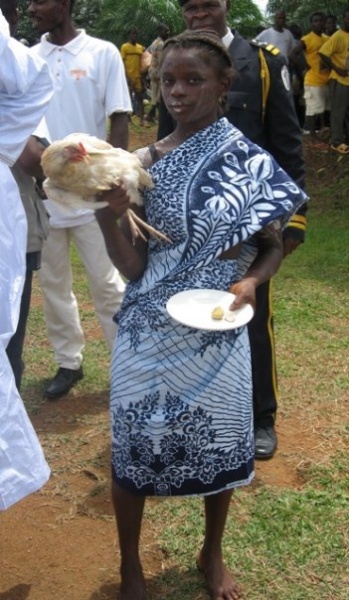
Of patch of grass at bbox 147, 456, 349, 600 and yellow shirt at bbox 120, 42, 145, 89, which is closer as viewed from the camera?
patch of grass at bbox 147, 456, 349, 600

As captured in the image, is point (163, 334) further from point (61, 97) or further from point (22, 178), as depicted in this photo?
point (61, 97)

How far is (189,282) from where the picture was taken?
243 cm

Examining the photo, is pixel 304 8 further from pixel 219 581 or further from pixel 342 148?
pixel 219 581

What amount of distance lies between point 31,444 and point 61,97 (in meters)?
2.23

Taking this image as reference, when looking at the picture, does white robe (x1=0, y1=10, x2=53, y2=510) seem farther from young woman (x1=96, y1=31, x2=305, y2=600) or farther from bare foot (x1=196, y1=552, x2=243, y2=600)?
bare foot (x1=196, y1=552, x2=243, y2=600)

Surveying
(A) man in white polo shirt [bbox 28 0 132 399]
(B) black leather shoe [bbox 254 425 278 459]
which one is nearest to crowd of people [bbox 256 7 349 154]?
(A) man in white polo shirt [bbox 28 0 132 399]

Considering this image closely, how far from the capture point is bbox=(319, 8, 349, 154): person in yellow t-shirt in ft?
38.1

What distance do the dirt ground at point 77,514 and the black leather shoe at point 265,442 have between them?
4 centimetres

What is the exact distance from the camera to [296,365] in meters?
4.72

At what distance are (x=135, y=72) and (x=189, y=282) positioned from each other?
15.9 meters

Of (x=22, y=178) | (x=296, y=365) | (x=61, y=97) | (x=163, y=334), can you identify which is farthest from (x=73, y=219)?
(x=163, y=334)

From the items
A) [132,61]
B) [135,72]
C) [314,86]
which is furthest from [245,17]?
[314,86]

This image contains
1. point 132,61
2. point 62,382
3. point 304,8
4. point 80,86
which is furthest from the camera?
point 304,8

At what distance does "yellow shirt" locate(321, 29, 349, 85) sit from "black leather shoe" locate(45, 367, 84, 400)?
837 centimetres
